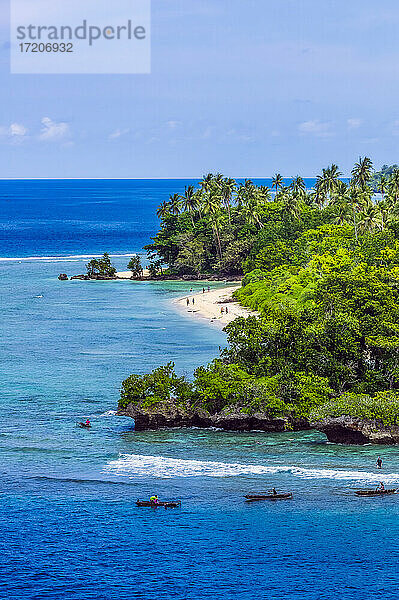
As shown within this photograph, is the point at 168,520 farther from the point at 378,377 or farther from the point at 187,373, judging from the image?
the point at 187,373

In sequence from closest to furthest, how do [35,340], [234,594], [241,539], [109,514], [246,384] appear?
[234,594] → [241,539] → [109,514] → [246,384] → [35,340]

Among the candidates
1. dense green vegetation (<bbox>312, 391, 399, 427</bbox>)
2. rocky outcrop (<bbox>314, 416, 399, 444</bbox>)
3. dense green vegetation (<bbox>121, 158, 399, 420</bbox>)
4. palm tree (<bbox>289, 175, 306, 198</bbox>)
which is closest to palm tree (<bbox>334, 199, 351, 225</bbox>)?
dense green vegetation (<bbox>121, 158, 399, 420</bbox>)

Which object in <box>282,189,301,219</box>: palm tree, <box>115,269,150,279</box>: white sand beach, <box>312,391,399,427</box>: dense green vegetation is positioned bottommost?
<box>312,391,399,427</box>: dense green vegetation

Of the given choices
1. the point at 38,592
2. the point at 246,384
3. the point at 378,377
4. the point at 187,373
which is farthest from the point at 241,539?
the point at 187,373

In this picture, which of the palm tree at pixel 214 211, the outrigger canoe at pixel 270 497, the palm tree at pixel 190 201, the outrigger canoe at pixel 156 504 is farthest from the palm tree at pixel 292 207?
the outrigger canoe at pixel 156 504

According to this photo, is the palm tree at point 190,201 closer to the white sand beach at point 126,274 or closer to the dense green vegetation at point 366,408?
the white sand beach at point 126,274

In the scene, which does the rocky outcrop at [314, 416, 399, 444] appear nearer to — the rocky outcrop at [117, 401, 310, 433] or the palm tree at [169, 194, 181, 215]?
the rocky outcrop at [117, 401, 310, 433]

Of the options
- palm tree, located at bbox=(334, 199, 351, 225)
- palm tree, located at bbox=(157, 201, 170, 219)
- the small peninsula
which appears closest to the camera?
the small peninsula

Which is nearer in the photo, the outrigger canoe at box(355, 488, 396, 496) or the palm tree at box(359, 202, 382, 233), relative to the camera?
the outrigger canoe at box(355, 488, 396, 496)
